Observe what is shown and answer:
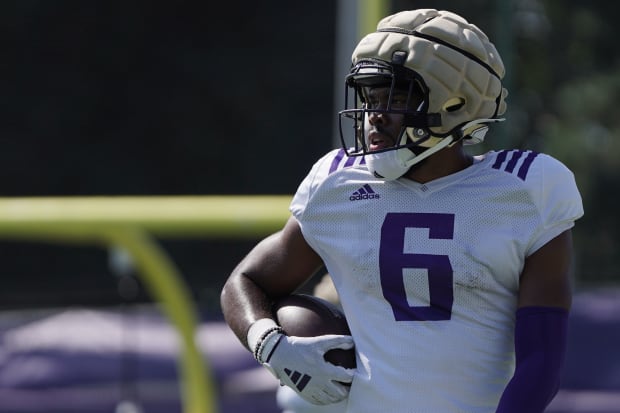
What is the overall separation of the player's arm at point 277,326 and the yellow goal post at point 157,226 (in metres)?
2.44

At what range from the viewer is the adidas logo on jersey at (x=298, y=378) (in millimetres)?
2336

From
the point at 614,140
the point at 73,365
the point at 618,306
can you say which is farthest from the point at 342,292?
the point at 614,140

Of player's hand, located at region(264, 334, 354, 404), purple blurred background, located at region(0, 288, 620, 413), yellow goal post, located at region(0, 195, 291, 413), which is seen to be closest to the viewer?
player's hand, located at region(264, 334, 354, 404)

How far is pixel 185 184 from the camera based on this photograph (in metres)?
11.3

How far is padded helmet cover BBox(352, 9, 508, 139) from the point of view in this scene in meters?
2.37

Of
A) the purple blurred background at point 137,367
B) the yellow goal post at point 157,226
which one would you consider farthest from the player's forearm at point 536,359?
the purple blurred background at point 137,367

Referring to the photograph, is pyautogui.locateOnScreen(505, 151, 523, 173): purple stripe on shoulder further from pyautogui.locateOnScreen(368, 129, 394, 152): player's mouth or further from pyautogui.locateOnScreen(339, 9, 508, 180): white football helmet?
pyautogui.locateOnScreen(368, 129, 394, 152): player's mouth

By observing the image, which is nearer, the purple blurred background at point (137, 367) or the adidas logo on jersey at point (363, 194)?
the adidas logo on jersey at point (363, 194)

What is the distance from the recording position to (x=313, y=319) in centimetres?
244

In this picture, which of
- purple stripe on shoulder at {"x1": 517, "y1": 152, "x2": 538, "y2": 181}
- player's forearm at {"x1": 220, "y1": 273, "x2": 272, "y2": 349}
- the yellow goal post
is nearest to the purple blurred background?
the yellow goal post

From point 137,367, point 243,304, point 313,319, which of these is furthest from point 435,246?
point 137,367

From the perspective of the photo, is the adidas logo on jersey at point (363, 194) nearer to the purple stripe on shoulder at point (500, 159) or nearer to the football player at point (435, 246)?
the football player at point (435, 246)

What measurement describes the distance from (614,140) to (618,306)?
25.3 feet

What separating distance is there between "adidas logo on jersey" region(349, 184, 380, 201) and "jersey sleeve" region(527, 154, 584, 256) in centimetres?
30
